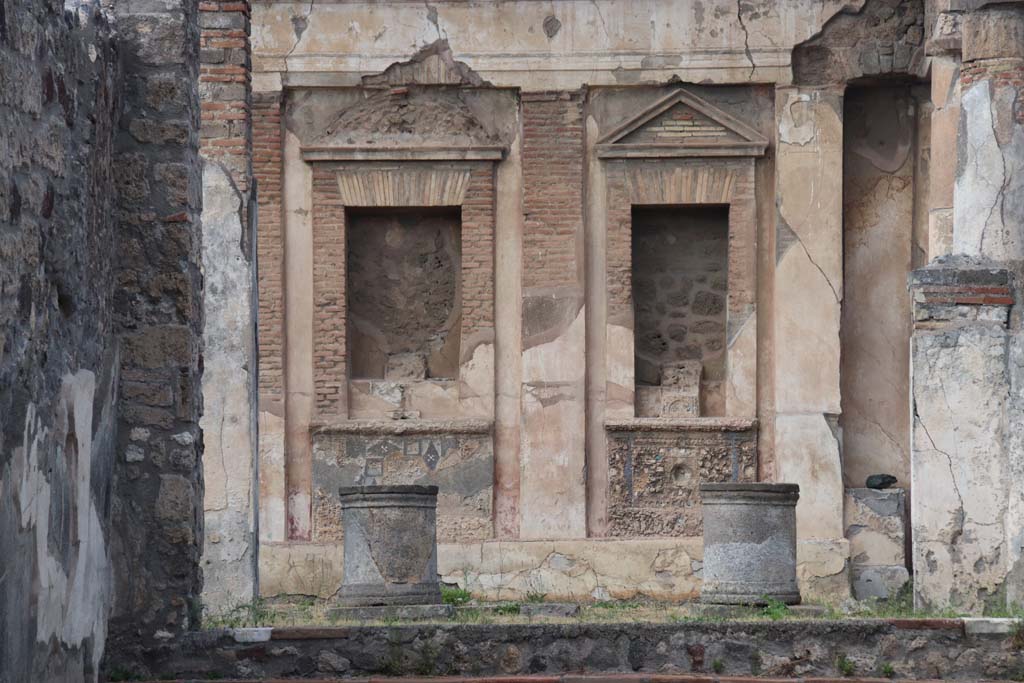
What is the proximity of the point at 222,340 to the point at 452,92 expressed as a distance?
4460mm

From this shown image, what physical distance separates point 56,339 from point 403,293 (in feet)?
30.4

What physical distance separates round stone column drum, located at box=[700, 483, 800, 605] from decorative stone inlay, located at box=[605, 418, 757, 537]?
3.55 meters

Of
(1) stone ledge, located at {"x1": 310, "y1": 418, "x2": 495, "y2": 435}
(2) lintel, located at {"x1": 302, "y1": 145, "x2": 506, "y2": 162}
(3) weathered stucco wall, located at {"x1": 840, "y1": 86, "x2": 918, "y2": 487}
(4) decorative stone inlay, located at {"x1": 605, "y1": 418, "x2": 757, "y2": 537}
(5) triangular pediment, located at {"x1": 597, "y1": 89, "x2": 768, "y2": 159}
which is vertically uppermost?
(5) triangular pediment, located at {"x1": 597, "y1": 89, "x2": 768, "y2": 159}

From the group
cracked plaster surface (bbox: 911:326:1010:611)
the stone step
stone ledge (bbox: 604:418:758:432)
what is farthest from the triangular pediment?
the stone step

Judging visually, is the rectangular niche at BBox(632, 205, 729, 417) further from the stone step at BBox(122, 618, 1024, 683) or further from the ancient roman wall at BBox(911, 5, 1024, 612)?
the stone step at BBox(122, 618, 1024, 683)

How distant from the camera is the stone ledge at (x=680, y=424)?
15070 millimetres

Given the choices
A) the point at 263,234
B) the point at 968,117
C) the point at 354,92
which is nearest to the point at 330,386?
the point at 263,234

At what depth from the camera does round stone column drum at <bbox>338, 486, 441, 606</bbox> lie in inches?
460

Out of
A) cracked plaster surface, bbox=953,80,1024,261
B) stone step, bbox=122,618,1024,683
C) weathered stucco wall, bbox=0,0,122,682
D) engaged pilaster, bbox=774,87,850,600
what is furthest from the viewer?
engaged pilaster, bbox=774,87,850,600

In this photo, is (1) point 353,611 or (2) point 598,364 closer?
(1) point 353,611

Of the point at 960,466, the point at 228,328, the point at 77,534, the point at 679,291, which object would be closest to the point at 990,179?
the point at 960,466

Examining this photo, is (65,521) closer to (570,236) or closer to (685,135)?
(570,236)

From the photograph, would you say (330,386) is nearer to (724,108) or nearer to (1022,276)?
(724,108)

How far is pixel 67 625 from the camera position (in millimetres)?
6500
